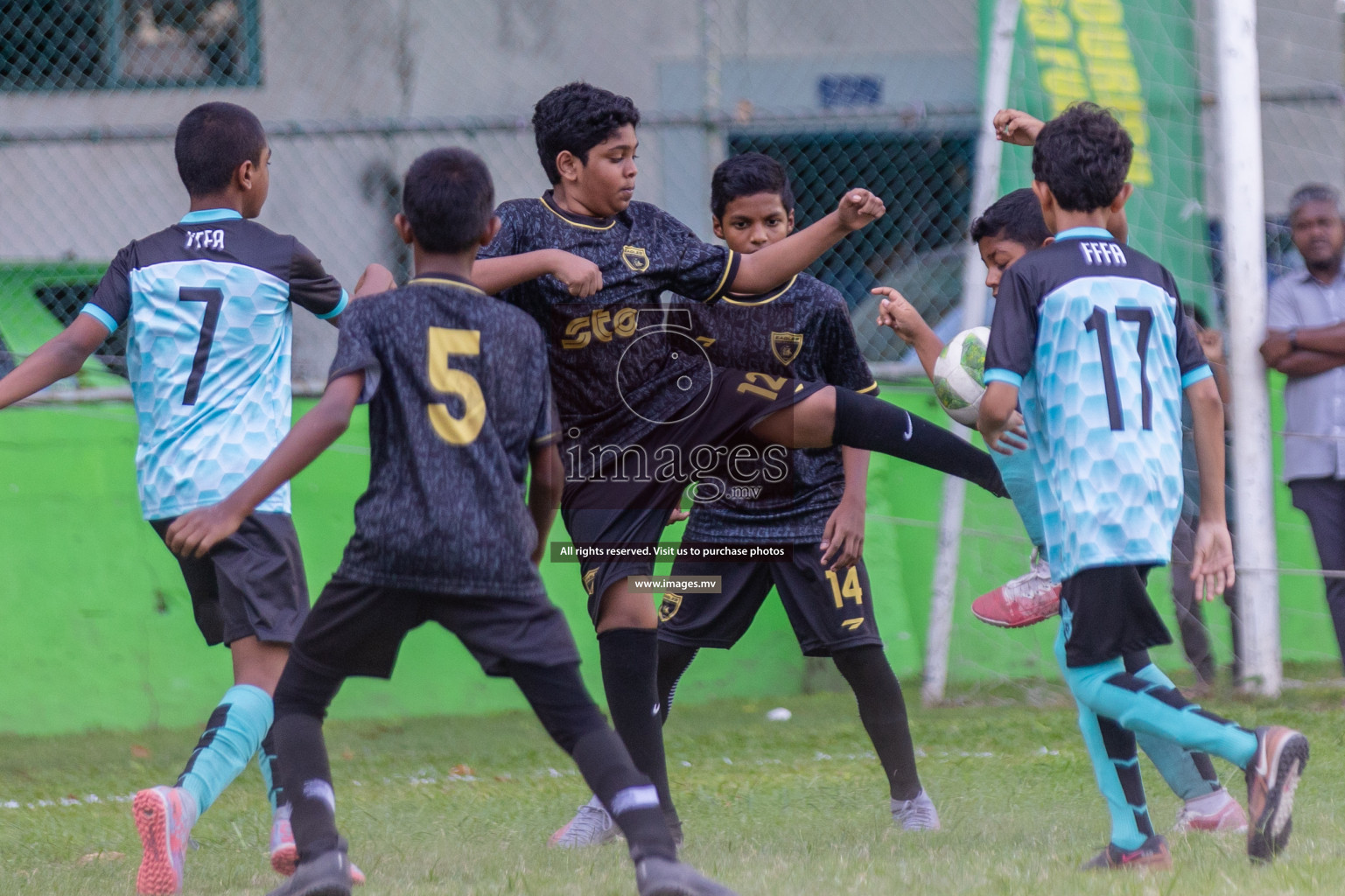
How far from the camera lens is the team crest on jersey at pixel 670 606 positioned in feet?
15.2

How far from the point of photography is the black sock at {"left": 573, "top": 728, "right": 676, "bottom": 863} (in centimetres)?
280

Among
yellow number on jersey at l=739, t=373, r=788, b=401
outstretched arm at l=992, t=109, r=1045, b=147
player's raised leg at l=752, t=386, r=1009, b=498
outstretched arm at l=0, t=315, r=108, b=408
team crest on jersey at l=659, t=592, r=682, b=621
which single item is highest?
outstretched arm at l=992, t=109, r=1045, b=147

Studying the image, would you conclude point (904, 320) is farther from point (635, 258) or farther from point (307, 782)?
point (307, 782)

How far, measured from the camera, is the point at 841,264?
26.1ft

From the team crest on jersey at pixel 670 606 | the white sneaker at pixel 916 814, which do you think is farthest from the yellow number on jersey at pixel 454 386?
the white sneaker at pixel 916 814

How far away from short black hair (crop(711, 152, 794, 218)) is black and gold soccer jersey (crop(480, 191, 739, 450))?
62 centimetres

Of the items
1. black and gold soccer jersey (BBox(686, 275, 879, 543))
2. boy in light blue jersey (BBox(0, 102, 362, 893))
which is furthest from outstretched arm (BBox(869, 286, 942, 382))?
boy in light blue jersey (BBox(0, 102, 362, 893))

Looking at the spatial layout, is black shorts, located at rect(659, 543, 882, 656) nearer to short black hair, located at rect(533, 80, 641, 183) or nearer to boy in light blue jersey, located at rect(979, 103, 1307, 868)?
boy in light blue jersey, located at rect(979, 103, 1307, 868)

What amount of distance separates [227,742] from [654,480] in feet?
4.23

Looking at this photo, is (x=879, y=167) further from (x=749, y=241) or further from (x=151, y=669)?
(x=151, y=669)

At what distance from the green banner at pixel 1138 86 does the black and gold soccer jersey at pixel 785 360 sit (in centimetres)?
275

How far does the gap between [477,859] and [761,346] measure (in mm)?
1772

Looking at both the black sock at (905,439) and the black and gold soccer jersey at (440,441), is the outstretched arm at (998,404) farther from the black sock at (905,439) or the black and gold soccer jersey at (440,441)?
the black and gold soccer jersey at (440,441)

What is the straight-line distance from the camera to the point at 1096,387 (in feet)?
10.5
